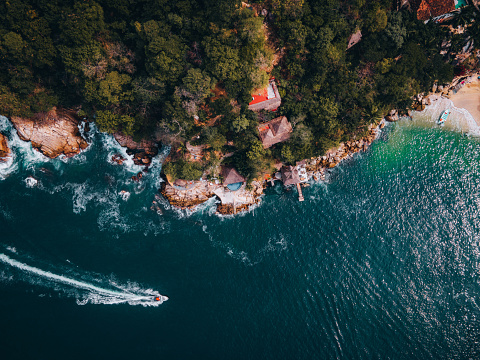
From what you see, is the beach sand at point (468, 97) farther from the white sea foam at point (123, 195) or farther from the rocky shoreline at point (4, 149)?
the rocky shoreline at point (4, 149)

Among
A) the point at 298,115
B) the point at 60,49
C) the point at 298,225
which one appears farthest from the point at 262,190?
the point at 60,49

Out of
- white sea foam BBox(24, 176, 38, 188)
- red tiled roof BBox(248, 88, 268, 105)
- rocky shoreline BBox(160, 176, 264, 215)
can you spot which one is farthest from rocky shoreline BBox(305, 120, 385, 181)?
white sea foam BBox(24, 176, 38, 188)

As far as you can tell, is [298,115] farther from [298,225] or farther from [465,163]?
[465,163]

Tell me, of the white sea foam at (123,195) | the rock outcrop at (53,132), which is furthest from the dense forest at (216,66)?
the white sea foam at (123,195)

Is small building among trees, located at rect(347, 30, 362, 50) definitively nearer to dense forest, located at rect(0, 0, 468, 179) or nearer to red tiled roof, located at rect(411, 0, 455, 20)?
dense forest, located at rect(0, 0, 468, 179)

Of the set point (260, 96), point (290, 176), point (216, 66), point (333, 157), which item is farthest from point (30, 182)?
point (333, 157)

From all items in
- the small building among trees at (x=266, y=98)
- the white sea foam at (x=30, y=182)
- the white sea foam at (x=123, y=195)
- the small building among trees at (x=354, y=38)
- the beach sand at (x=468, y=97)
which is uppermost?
the small building among trees at (x=354, y=38)
